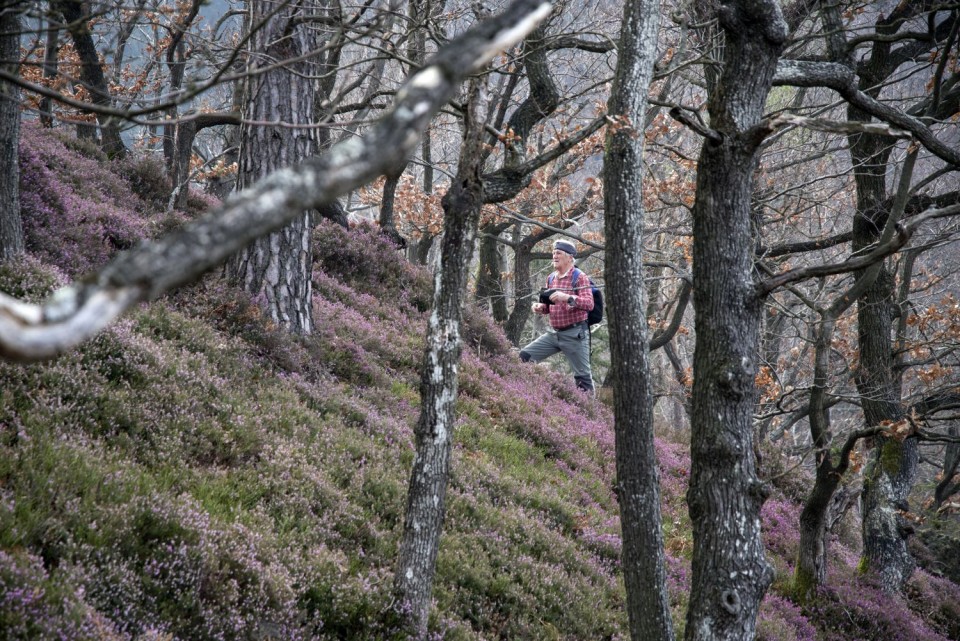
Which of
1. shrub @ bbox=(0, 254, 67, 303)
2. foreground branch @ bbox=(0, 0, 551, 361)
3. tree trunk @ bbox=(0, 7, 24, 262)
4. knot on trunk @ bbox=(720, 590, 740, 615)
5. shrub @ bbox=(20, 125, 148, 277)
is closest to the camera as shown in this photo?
foreground branch @ bbox=(0, 0, 551, 361)

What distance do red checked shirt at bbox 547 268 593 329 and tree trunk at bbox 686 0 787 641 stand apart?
692 centimetres

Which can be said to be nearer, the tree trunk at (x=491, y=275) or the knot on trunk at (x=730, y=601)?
the knot on trunk at (x=730, y=601)

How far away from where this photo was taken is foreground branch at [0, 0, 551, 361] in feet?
3.02

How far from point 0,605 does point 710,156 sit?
4977 mm

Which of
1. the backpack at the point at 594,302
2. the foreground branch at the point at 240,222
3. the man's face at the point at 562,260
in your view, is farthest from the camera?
the backpack at the point at 594,302

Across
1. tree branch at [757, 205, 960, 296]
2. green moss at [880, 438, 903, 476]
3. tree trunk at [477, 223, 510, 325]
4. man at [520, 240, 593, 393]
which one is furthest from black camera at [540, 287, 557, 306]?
tree branch at [757, 205, 960, 296]

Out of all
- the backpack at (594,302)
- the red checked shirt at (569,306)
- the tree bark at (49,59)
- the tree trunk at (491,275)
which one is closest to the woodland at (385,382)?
the tree bark at (49,59)

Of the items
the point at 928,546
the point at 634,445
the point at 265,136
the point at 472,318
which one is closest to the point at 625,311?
the point at 634,445

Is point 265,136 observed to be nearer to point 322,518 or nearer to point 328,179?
A: point 322,518

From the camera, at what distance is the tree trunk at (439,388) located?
4.67 m

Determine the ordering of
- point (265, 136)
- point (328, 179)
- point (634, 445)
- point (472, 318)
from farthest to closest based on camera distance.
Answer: point (472, 318), point (265, 136), point (634, 445), point (328, 179)

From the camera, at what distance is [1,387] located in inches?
181

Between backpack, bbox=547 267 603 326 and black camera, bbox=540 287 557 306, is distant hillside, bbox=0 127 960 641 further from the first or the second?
Result: backpack, bbox=547 267 603 326

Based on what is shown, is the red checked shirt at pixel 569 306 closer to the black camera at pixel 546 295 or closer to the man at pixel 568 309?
the man at pixel 568 309
